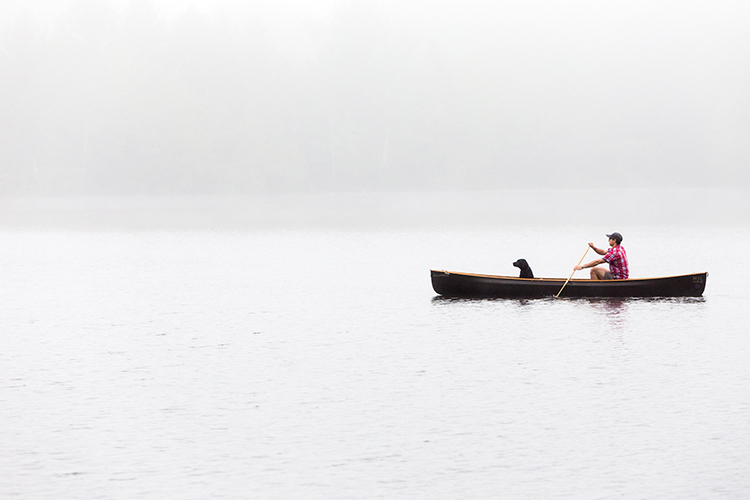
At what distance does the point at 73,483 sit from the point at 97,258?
33.5 m

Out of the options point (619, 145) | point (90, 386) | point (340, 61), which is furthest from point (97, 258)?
point (619, 145)

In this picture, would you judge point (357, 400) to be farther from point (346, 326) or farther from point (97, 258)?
point (97, 258)

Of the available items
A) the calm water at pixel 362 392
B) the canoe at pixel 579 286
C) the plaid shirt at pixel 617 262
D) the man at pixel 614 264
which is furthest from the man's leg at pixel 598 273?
the calm water at pixel 362 392

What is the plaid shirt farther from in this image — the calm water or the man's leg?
the calm water

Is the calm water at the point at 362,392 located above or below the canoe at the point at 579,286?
below

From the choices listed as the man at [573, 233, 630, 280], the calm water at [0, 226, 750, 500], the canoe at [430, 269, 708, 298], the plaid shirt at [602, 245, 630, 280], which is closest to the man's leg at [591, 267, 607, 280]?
the man at [573, 233, 630, 280]

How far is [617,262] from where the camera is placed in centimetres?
3031

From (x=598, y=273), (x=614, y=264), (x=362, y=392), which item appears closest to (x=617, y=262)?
(x=614, y=264)

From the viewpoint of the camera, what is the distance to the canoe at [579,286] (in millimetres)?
29750

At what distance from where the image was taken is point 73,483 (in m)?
14.1

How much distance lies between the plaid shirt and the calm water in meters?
1.24

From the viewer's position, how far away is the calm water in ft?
46.9

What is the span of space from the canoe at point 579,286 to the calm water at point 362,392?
0.51 metres

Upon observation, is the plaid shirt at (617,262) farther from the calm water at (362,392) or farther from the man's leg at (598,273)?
the calm water at (362,392)
